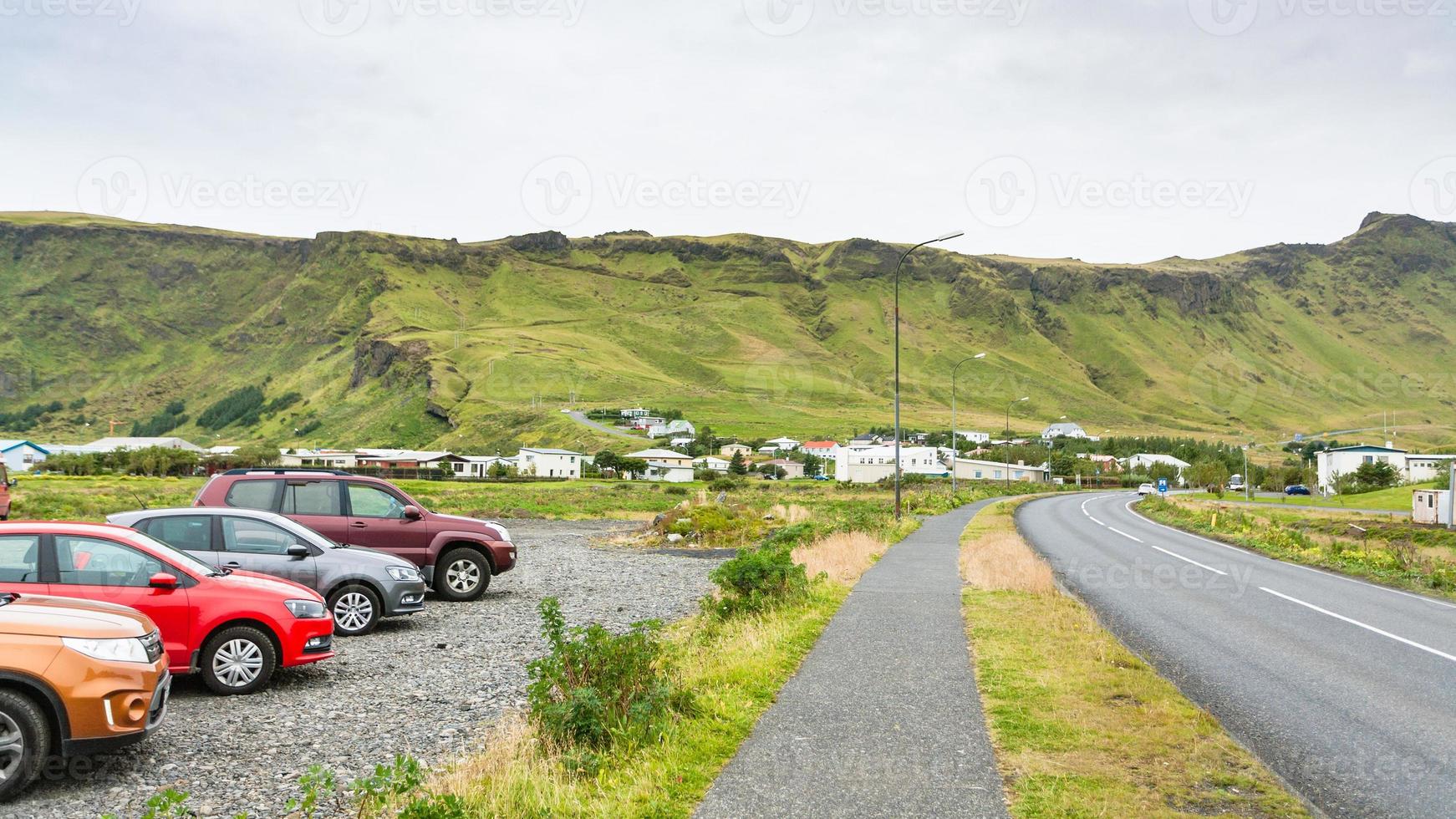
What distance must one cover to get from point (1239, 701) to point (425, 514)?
42.1 feet

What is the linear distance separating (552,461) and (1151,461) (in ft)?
301

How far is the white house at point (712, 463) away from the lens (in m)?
130

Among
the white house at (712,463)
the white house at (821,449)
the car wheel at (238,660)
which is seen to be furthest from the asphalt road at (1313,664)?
the white house at (821,449)

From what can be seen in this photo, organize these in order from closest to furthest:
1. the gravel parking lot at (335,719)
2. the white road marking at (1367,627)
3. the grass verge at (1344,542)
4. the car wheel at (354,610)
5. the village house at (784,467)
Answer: the gravel parking lot at (335,719), the white road marking at (1367,627), the car wheel at (354,610), the grass verge at (1344,542), the village house at (784,467)

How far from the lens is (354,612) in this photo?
13.3m

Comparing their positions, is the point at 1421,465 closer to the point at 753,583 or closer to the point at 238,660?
the point at 753,583

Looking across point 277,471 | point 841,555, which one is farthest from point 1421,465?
point 277,471

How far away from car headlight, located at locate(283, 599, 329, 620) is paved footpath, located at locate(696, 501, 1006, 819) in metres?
5.27

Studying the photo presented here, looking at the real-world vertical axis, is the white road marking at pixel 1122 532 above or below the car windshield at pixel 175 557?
below

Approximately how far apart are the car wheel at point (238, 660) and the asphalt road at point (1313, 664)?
371 inches

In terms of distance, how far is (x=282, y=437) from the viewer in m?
175

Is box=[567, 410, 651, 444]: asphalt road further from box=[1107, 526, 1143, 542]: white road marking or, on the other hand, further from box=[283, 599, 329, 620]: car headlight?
box=[283, 599, 329, 620]: car headlight

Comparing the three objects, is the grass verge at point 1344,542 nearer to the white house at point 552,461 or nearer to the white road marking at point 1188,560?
the white road marking at point 1188,560

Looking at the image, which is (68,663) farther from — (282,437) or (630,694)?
(282,437)
